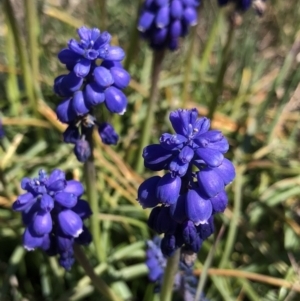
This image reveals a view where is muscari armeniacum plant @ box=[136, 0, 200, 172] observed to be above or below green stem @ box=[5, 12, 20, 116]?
above

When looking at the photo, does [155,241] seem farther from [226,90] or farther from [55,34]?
[55,34]

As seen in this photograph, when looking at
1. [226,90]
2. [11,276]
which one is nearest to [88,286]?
[11,276]

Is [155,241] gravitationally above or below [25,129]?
below

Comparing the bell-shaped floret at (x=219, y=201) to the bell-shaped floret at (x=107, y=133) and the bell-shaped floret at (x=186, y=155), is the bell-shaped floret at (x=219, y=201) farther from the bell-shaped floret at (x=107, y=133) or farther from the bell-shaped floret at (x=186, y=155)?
the bell-shaped floret at (x=107, y=133)

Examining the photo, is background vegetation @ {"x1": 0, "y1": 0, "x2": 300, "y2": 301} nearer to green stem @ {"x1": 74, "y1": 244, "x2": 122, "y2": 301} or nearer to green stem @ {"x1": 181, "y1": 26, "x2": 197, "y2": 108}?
green stem @ {"x1": 181, "y1": 26, "x2": 197, "y2": 108}

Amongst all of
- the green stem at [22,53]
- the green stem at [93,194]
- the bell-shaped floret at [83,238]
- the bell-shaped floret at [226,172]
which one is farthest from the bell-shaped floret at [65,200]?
the green stem at [22,53]

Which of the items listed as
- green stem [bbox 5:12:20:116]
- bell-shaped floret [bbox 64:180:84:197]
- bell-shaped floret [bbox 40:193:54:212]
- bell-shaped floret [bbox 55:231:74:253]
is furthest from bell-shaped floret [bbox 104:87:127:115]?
green stem [bbox 5:12:20:116]
